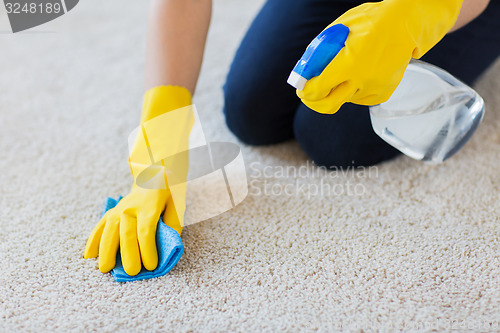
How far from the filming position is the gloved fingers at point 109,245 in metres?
0.77

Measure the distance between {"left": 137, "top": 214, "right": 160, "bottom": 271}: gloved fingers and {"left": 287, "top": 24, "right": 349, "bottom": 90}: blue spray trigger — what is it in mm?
333

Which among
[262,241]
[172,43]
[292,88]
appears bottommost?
[262,241]

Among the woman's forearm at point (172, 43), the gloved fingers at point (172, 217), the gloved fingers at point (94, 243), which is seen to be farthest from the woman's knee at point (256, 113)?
the gloved fingers at point (94, 243)

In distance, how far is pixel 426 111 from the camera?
912 mm

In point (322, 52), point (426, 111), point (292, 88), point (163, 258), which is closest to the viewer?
point (322, 52)

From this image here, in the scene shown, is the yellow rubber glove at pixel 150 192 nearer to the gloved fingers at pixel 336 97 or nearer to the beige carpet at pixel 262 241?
the beige carpet at pixel 262 241

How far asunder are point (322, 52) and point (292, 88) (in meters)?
0.42

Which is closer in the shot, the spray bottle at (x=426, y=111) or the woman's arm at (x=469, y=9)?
the woman's arm at (x=469, y=9)

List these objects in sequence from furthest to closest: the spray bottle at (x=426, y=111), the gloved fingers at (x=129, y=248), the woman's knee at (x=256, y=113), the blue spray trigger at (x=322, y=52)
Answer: the woman's knee at (x=256, y=113)
the spray bottle at (x=426, y=111)
the gloved fingers at (x=129, y=248)
the blue spray trigger at (x=322, y=52)

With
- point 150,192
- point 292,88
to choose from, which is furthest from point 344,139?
point 150,192

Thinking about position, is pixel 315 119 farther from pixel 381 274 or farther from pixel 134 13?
pixel 134 13

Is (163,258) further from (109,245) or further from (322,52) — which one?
(322,52)

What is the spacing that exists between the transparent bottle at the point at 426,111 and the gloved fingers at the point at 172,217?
1.29 ft

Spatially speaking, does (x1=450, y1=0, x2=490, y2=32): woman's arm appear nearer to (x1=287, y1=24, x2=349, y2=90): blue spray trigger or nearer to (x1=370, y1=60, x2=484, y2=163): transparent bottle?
(x1=370, y1=60, x2=484, y2=163): transparent bottle
